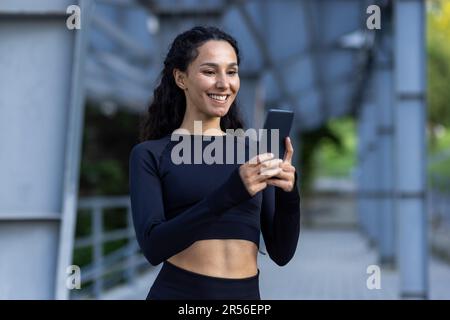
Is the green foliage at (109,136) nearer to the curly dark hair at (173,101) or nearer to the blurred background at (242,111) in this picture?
the blurred background at (242,111)

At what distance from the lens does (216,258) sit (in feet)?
5.85

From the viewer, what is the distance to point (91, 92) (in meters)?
21.6

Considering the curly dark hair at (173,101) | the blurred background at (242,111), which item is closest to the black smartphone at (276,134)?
the curly dark hair at (173,101)

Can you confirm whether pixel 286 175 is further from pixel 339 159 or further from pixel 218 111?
pixel 339 159

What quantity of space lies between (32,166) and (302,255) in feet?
41.7

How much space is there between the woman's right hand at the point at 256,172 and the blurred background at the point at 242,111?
63 cm

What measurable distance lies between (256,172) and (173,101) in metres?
0.49

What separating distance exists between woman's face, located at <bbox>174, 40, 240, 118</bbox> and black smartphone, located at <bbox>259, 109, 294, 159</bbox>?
189mm

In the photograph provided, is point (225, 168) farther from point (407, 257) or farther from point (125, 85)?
point (125, 85)

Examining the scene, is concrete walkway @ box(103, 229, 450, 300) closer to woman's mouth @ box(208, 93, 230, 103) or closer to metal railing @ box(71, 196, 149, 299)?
metal railing @ box(71, 196, 149, 299)

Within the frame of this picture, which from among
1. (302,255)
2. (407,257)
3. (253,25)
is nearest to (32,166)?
(407,257)

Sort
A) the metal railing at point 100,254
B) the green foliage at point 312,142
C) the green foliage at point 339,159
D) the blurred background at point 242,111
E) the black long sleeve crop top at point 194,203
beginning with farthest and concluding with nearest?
1. the green foliage at point 339,159
2. the green foliage at point 312,142
3. the metal railing at point 100,254
4. the blurred background at point 242,111
5. the black long sleeve crop top at point 194,203

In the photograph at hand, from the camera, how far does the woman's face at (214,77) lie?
71.7 inches

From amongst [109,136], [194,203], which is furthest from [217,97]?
[109,136]
